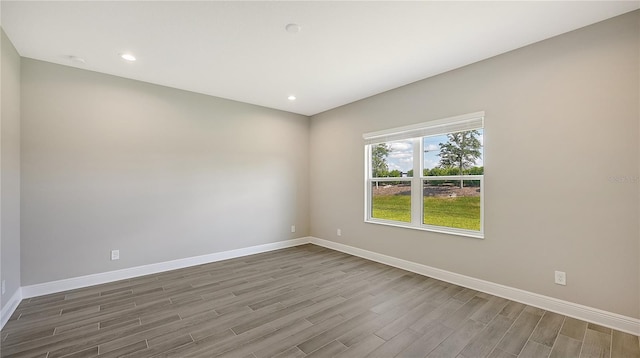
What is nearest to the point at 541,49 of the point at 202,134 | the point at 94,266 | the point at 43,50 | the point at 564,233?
the point at 564,233

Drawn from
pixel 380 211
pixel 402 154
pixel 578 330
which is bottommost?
pixel 578 330

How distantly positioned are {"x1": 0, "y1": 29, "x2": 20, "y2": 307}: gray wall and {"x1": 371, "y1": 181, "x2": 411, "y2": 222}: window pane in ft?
14.4

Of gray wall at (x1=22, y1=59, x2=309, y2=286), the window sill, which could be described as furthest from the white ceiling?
the window sill

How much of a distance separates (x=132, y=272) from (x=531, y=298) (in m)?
4.78

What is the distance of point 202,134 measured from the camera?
170 inches

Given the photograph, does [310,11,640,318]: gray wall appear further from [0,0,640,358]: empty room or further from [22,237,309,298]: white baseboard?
[22,237,309,298]: white baseboard

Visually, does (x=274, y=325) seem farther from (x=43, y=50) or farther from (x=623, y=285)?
(x=43, y=50)

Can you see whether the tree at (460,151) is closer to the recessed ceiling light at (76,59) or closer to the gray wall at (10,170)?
the recessed ceiling light at (76,59)

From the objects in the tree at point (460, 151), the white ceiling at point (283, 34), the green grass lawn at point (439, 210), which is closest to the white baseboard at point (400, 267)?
the green grass lawn at point (439, 210)

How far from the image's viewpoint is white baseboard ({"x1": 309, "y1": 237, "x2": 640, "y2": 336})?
231cm

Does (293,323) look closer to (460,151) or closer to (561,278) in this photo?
(561,278)

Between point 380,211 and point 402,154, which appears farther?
point 380,211

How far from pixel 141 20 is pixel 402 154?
3534 millimetres

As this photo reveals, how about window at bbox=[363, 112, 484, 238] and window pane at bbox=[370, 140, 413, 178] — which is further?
window pane at bbox=[370, 140, 413, 178]
